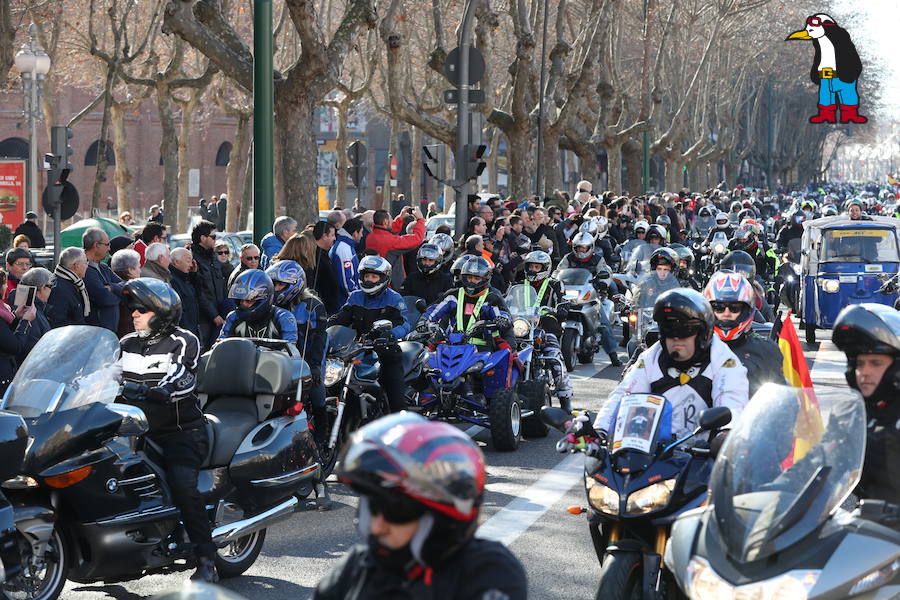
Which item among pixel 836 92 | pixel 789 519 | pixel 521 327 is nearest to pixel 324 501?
pixel 521 327

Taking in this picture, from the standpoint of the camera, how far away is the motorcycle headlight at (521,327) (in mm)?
12969

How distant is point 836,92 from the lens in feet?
209

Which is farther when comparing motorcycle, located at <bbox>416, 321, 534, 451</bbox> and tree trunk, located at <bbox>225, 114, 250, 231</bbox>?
tree trunk, located at <bbox>225, 114, 250, 231</bbox>

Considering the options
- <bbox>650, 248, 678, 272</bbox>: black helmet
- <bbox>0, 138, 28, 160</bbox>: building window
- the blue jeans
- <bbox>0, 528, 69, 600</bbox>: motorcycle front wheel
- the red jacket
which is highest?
the blue jeans

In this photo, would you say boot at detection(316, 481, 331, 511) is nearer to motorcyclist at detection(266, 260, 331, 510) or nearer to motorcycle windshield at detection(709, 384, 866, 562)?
motorcyclist at detection(266, 260, 331, 510)

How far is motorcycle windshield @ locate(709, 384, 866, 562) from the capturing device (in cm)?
457

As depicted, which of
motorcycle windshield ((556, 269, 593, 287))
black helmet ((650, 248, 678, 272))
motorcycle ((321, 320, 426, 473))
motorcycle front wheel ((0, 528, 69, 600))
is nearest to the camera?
motorcycle front wheel ((0, 528, 69, 600))

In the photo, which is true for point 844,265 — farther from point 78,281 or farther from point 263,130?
point 78,281

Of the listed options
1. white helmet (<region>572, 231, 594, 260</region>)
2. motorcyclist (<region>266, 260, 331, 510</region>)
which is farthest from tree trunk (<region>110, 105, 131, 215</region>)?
motorcyclist (<region>266, 260, 331, 510</region>)

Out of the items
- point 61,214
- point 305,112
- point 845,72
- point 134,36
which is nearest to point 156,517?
point 61,214

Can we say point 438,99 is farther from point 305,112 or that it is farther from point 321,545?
point 321,545

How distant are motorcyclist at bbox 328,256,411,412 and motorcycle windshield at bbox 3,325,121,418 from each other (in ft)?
14.4

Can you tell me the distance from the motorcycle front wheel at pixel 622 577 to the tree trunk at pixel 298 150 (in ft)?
45.7

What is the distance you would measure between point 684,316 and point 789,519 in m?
2.02
